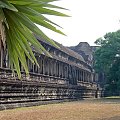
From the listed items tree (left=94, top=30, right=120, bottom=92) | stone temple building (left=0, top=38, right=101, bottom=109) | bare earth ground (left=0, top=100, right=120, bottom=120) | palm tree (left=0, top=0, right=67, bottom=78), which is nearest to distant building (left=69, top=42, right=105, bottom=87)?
stone temple building (left=0, top=38, right=101, bottom=109)

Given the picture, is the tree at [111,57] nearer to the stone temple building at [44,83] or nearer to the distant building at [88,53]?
the stone temple building at [44,83]

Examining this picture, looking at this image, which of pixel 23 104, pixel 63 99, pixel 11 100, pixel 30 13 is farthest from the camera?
pixel 63 99

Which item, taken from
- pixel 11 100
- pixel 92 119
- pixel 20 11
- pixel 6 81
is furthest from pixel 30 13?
pixel 11 100

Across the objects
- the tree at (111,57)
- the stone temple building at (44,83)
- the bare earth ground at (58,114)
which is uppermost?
the tree at (111,57)

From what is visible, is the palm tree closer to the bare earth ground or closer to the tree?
the bare earth ground

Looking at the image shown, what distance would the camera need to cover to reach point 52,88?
26844mm

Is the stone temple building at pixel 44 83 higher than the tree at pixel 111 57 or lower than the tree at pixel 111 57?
lower

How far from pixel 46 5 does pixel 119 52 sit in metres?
43.3

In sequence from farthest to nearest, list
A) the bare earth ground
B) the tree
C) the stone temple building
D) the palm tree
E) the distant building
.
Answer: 1. the distant building
2. the tree
3. the stone temple building
4. the bare earth ground
5. the palm tree

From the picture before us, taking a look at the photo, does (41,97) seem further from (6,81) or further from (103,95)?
(103,95)

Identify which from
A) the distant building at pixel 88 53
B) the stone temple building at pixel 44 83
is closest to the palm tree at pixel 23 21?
the stone temple building at pixel 44 83

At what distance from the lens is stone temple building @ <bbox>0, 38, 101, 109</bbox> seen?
19.2 m

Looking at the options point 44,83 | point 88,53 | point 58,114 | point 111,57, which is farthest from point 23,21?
point 88,53

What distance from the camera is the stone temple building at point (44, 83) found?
1920 centimetres
